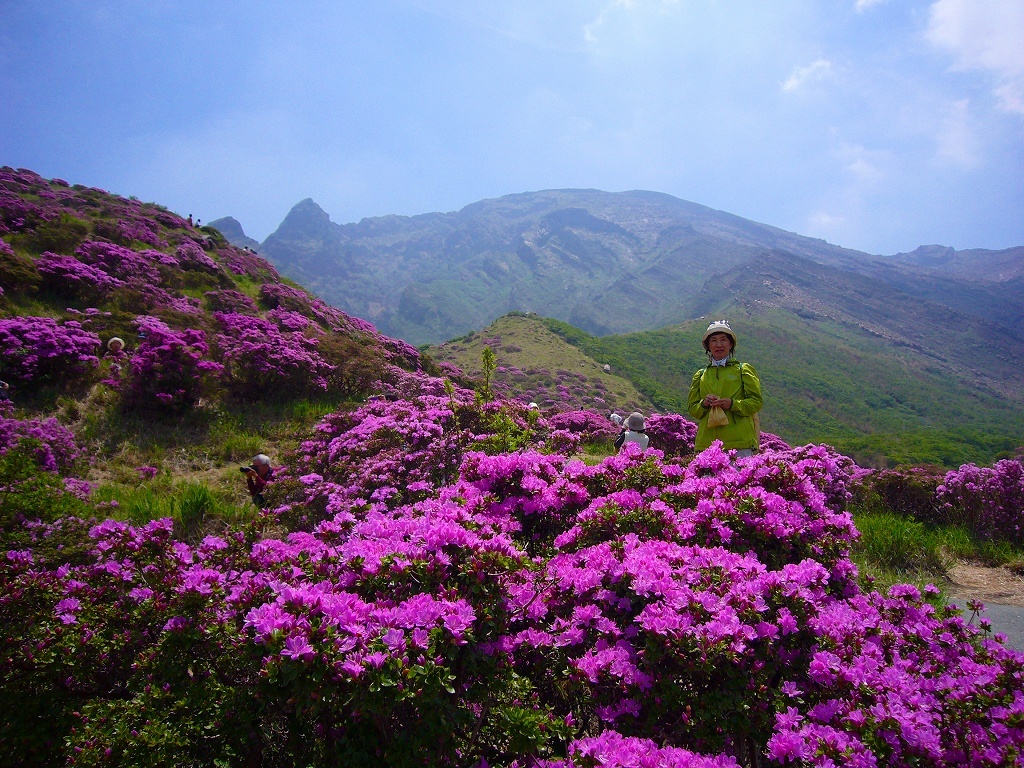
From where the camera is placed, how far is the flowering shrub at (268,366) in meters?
9.09

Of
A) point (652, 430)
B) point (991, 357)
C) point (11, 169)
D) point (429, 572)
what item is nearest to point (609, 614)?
point (429, 572)

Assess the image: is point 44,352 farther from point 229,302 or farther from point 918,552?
point 918,552

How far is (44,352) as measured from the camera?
25.1ft

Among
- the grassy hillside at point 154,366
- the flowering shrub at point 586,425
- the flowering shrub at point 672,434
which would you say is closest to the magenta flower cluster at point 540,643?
the grassy hillside at point 154,366

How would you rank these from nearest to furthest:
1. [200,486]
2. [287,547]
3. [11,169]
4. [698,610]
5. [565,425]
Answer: [698,610] < [287,547] < [200,486] < [565,425] < [11,169]

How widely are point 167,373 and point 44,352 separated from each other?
5.98ft

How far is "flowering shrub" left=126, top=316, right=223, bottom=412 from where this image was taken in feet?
25.5

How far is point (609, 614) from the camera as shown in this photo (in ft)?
8.11

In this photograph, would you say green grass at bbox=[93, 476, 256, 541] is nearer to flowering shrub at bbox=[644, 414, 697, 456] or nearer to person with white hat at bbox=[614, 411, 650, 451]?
person with white hat at bbox=[614, 411, 650, 451]

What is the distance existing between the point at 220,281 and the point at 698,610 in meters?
17.5

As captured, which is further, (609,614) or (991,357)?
(991,357)

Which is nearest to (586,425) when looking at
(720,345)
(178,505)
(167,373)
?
(720,345)

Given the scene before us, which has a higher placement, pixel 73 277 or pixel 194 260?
pixel 194 260

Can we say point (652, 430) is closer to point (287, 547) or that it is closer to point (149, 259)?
point (287, 547)
